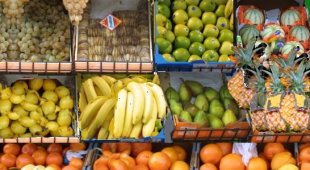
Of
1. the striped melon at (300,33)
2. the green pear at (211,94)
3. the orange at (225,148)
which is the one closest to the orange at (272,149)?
the orange at (225,148)

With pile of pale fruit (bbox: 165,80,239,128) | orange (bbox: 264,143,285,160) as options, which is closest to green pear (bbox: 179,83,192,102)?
pile of pale fruit (bbox: 165,80,239,128)

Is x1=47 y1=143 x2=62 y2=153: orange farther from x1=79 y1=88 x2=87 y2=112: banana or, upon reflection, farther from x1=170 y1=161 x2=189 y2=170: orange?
x1=170 y1=161 x2=189 y2=170: orange

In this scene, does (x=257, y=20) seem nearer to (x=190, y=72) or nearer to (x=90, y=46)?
(x=190, y=72)

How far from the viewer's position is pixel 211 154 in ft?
12.4

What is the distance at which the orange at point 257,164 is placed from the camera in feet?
12.1

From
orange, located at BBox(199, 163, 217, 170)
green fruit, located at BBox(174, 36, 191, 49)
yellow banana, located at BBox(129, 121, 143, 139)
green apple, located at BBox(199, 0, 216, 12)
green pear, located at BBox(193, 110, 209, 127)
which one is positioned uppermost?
green apple, located at BBox(199, 0, 216, 12)

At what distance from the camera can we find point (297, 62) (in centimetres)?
386

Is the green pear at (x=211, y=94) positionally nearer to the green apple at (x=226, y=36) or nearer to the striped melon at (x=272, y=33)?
the green apple at (x=226, y=36)

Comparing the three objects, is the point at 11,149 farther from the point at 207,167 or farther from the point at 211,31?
the point at 211,31

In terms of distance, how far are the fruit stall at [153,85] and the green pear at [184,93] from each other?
1 centimetres

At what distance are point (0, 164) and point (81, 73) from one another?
83cm

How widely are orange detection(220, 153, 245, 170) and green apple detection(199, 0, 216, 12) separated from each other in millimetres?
1146

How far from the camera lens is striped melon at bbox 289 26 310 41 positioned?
4.20m

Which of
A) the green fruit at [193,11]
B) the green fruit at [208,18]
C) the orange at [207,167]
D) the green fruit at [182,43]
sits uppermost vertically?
the green fruit at [193,11]
